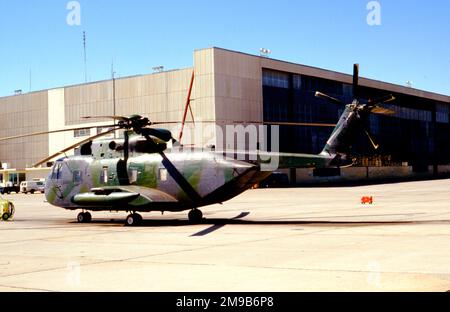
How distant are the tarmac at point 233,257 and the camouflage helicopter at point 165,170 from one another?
1.24 m

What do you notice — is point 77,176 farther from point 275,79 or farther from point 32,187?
point 275,79

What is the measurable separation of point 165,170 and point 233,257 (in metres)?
11.3

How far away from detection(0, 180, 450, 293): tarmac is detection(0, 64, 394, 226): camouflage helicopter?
124 centimetres

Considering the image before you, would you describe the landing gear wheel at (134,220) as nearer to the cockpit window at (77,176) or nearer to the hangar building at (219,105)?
the cockpit window at (77,176)

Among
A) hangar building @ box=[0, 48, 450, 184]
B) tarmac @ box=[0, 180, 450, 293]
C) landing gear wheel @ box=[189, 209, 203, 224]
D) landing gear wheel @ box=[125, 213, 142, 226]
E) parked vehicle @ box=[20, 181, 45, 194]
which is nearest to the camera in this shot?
tarmac @ box=[0, 180, 450, 293]

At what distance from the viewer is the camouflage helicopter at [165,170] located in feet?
78.5

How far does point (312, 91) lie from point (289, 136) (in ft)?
29.3

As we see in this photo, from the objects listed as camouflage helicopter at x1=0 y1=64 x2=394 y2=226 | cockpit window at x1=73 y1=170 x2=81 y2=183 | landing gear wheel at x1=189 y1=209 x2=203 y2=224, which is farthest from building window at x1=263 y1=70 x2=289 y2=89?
landing gear wheel at x1=189 y1=209 x2=203 y2=224

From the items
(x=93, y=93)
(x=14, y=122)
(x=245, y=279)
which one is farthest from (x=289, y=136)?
(x=245, y=279)

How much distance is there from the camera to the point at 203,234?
Result: 66.9ft

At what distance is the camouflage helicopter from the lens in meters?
23.9

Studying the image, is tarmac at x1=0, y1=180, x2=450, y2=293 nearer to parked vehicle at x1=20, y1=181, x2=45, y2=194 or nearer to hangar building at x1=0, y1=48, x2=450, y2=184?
hangar building at x1=0, y1=48, x2=450, y2=184

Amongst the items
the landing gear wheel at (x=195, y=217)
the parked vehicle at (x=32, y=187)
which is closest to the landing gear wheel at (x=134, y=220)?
the landing gear wheel at (x=195, y=217)

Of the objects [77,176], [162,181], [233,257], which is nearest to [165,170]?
[162,181]
